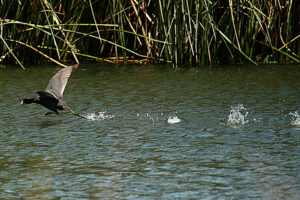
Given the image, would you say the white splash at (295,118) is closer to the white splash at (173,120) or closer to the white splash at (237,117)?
the white splash at (237,117)

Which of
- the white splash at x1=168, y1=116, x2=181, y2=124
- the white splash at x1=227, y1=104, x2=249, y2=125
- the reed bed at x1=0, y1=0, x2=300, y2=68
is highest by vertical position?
the reed bed at x1=0, y1=0, x2=300, y2=68

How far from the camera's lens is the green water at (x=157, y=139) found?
158 inches

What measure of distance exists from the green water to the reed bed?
78 cm

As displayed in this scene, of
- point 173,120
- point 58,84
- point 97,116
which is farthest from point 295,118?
point 58,84

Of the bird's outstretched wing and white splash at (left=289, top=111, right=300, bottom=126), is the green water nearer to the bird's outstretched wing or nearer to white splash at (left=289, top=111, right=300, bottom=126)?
white splash at (left=289, top=111, right=300, bottom=126)

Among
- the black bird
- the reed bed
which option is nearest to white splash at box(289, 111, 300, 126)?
the black bird

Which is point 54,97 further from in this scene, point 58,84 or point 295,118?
point 295,118

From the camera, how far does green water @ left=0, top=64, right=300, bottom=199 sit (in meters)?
4.02

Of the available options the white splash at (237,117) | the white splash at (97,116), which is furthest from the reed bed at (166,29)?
the white splash at (97,116)

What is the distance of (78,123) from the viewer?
6.50 m

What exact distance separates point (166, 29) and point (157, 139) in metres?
4.67

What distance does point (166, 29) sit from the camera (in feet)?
32.5

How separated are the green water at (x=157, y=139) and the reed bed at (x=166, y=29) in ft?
2.55

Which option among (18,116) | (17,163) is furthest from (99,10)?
(17,163)
